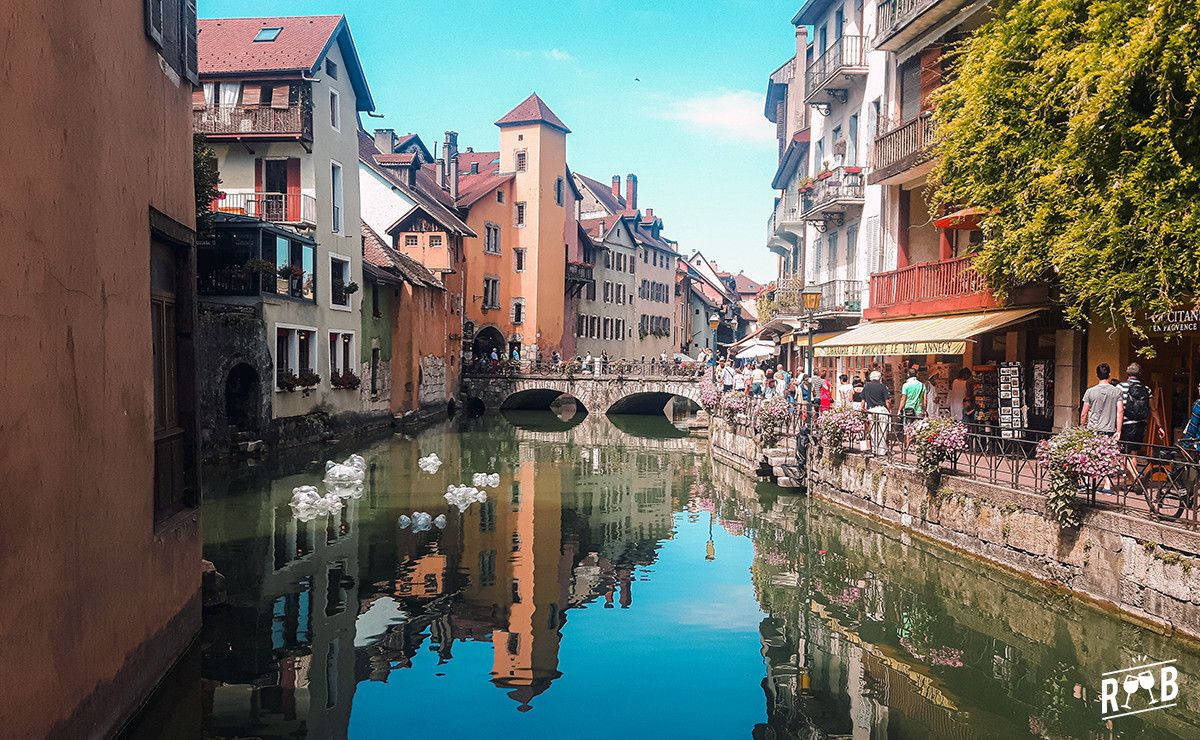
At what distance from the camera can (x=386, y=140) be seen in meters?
57.4

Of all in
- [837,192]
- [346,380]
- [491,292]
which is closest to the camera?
[837,192]

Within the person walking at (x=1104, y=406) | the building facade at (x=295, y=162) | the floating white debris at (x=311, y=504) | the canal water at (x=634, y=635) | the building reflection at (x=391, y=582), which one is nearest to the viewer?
the canal water at (x=634, y=635)

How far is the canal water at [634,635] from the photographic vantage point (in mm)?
9148

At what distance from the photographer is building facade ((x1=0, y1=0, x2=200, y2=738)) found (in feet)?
18.9

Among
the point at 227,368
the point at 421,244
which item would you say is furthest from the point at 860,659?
the point at 421,244

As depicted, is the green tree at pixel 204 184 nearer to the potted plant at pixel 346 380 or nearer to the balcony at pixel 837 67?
the potted plant at pixel 346 380

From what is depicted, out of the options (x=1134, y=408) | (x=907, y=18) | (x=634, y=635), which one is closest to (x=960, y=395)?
(x=1134, y=408)

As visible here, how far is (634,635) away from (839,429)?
34.0ft

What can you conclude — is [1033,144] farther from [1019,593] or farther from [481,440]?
[481,440]

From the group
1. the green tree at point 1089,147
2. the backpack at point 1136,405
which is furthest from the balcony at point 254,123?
the backpack at point 1136,405

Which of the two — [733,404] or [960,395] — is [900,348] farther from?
[733,404]

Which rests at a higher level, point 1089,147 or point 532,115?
point 532,115

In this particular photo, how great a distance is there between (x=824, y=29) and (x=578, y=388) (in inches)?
979

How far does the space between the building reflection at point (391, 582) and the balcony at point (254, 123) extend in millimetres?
12502
